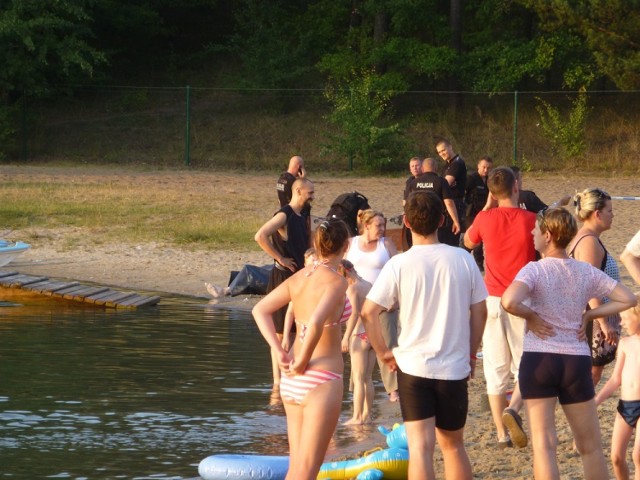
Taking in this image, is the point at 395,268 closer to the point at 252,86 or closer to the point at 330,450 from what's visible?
the point at 330,450

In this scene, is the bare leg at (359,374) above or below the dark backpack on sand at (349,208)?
below

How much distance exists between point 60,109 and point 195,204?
17265 mm

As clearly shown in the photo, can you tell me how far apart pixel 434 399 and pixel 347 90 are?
103 feet

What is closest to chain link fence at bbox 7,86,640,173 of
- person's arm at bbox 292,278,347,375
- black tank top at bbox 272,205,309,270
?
black tank top at bbox 272,205,309,270

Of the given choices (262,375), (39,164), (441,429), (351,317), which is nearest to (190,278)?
(262,375)

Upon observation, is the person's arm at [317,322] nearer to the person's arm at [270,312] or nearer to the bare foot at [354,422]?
the person's arm at [270,312]

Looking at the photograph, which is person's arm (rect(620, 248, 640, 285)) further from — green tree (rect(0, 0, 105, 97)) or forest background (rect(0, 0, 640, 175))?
green tree (rect(0, 0, 105, 97))

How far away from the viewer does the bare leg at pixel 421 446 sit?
573 centimetres

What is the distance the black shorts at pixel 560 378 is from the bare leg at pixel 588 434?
0.05m

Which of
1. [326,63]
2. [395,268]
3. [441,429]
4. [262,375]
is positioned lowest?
[262,375]

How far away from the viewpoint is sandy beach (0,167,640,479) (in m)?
8.04

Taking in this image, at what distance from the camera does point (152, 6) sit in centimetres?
4506

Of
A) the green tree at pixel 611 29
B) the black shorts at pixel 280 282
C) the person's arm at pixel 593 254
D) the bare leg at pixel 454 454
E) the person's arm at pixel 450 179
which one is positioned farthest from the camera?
the green tree at pixel 611 29

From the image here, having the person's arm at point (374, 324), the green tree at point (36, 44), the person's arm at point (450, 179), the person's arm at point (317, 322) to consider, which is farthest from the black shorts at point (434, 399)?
the green tree at point (36, 44)
